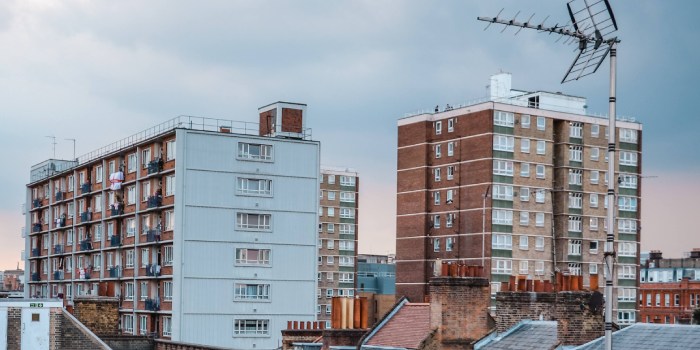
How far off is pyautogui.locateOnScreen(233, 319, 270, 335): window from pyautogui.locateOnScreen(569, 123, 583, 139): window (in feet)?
185

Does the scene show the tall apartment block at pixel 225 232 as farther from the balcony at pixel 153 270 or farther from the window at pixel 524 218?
the window at pixel 524 218

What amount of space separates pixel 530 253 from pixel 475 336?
90394 mm

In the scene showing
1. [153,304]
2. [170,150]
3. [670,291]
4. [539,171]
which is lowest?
[670,291]

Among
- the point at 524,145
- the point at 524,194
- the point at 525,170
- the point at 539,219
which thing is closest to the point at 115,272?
the point at 524,194

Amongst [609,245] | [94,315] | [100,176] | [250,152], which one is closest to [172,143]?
[250,152]

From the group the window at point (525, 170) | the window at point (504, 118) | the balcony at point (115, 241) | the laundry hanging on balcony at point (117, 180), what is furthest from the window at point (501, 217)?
the laundry hanging on balcony at point (117, 180)

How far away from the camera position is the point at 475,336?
40.2 meters

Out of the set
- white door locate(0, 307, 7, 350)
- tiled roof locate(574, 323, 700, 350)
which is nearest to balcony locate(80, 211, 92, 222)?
white door locate(0, 307, 7, 350)

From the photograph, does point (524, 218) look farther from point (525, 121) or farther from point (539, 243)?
point (525, 121)

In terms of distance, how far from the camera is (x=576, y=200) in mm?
133000

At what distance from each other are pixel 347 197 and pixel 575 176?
61.2 meters

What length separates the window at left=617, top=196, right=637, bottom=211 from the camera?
13750cm

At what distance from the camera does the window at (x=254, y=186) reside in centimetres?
9338

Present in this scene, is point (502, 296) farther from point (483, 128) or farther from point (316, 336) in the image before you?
point (483, 128)
